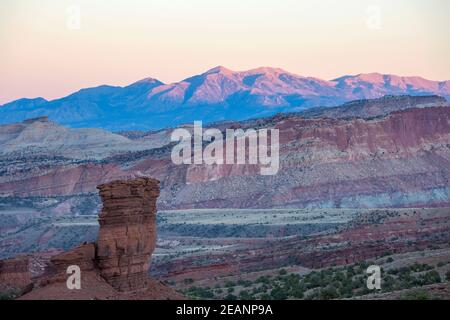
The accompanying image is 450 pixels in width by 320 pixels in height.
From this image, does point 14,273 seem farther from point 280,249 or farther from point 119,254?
point 280,249

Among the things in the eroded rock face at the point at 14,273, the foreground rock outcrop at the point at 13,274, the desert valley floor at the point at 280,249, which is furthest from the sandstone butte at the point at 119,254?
the desert valley floor at the point at 280,249

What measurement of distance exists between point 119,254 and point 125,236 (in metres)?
0.50

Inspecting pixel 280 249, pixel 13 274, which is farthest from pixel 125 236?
pixel 280 249

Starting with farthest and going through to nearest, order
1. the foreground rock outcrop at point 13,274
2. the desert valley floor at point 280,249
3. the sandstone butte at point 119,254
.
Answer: the desert valley floor at point 280,249 < the foreground rock outcrop at point 13,274 < the sandstone butte at point 119,254

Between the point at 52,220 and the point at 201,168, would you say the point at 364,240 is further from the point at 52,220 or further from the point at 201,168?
the point at 201,168

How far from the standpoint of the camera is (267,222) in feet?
251

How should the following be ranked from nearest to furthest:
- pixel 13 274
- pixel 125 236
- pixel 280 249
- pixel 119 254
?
pixel 119 254
pixel 125 236
pixel 13 274
pixel 280 249

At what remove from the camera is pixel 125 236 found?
89.9 feet

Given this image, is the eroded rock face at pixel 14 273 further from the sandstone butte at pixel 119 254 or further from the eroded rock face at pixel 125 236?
the eroded rock face at pixel 125 236

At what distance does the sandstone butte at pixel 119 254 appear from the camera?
26.3 metres

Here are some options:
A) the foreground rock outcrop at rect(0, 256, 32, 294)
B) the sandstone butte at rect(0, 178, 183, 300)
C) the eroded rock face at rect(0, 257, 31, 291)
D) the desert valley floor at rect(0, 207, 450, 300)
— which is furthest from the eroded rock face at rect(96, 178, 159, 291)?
the desert valley floor at rect(0, 207, 450, 300)

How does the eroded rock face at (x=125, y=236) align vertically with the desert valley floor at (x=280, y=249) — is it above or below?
above

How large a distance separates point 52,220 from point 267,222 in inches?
765

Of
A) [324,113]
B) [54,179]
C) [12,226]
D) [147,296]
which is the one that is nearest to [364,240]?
[147,296]
